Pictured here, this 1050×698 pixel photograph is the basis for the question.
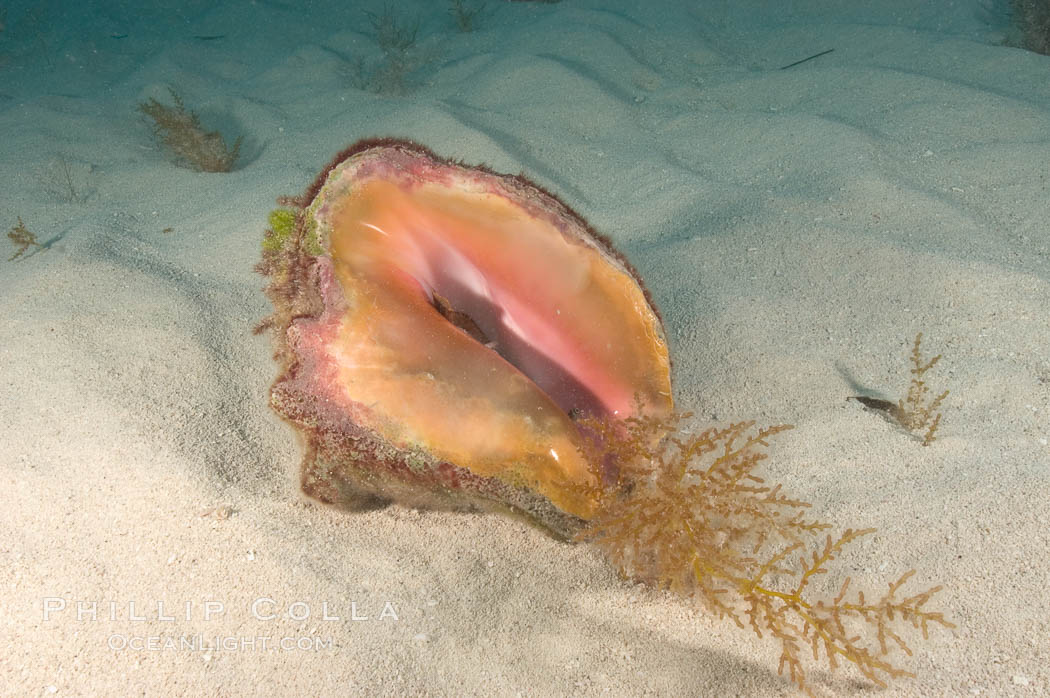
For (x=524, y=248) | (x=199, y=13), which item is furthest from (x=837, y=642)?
(x=199, y=13)

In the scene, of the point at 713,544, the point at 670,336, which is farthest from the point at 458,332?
the point at 670,336

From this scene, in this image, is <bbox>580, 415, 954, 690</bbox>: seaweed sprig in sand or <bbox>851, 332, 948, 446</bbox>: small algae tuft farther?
<bbox>851, 332, 948, 446</bbox>: small algae tuft

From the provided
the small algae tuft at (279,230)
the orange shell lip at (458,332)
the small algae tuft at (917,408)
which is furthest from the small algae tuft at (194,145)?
the small algae tuft at (917,408)

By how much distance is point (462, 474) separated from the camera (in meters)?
1.47

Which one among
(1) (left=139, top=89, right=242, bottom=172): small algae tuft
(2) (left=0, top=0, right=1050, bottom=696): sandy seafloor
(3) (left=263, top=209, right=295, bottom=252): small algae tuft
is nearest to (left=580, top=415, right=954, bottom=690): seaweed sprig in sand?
(2) (left=0, top=0, right=1050, bottom=696): sandy seafloor

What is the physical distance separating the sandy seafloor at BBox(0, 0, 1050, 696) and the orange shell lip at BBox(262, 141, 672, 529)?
1.29ft

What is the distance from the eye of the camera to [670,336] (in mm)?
2598

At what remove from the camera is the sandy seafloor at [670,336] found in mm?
1551

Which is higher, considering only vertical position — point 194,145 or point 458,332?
point 458,332

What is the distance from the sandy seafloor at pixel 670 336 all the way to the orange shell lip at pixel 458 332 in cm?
39

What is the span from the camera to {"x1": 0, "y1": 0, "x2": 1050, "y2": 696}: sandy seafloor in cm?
155

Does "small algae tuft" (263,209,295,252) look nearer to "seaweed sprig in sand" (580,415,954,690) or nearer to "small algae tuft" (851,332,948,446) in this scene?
"seaweed sprig in sand" (580,415,954,690)

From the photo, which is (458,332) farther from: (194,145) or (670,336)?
(194,145)

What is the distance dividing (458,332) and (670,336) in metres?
1.22
